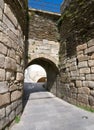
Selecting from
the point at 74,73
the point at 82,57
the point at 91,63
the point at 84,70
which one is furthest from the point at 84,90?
the point at 82,57

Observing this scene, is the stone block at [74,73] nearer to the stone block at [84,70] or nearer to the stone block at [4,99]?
the stone block at [84,70]

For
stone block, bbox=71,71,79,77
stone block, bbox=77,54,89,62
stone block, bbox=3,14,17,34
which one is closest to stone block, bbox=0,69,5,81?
stone block, bbox=3,14,17,34

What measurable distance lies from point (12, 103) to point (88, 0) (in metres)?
3.96

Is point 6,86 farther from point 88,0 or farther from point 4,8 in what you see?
point 88,0

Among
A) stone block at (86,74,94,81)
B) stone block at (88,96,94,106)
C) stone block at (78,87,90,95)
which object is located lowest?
stone block at (88,96,94,106)

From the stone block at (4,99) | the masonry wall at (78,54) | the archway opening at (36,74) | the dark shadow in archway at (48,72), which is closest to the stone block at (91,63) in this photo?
the masonry wall at (78,54)

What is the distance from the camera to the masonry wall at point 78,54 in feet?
11.8

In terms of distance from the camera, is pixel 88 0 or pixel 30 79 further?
pixel 30 79

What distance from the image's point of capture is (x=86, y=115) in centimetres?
311

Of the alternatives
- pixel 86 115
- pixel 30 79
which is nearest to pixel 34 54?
pixel 86 115

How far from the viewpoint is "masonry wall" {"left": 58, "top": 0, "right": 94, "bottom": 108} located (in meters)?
3.60

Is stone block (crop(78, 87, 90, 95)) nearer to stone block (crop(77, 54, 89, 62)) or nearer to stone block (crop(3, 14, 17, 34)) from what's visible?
stone block (crop(77, 54, 89, 62))

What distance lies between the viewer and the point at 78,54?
161 inches

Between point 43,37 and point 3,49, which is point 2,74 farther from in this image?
point 43,37
